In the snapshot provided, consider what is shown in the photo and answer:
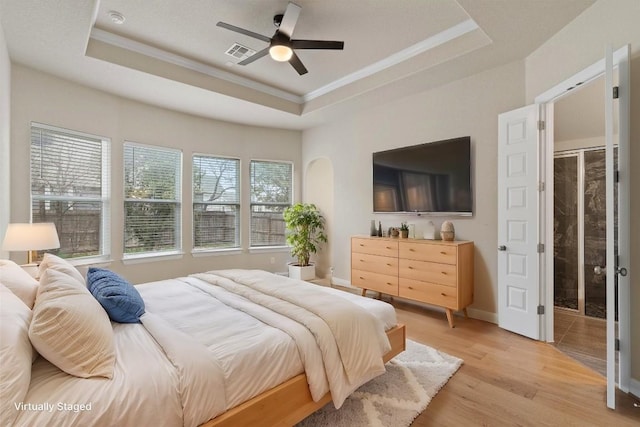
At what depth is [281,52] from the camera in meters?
2.68

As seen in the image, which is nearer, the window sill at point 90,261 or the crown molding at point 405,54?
the crown molding at point 405,54

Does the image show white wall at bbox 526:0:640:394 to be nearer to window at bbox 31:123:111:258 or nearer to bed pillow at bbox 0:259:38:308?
Result: bed pillow at bbox 0:259:38:308

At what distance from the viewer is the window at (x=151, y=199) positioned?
167 inches

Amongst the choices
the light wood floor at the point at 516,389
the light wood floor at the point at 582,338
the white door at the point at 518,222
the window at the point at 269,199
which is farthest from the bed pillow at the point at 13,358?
the window at the point at 269,199

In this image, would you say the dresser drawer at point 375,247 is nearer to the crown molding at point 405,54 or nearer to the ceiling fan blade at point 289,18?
the crown molding at point 405,54

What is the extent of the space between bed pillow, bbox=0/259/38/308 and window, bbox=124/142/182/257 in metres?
2.54

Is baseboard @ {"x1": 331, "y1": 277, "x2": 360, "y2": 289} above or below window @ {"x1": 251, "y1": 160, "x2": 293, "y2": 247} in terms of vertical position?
below

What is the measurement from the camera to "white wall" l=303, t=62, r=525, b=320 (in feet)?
11.2

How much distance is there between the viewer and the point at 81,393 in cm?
115

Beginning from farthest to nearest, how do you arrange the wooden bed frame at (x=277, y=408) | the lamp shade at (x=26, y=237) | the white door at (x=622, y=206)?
the lamp shade at (x=26, y=237)
the white door at (x=622, y=206)
the wooden bed frame at (x=277, y=408)

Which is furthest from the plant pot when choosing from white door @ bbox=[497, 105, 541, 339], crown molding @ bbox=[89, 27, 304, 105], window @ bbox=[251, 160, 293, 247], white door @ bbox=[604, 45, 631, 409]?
white door @ bbox=[604, 45, 631, 409]

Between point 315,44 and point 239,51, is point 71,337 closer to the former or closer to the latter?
point 315,44

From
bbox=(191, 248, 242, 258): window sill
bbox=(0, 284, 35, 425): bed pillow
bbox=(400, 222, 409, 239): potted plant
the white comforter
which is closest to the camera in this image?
bbox=(0, 284, 35, 425): bed pillow

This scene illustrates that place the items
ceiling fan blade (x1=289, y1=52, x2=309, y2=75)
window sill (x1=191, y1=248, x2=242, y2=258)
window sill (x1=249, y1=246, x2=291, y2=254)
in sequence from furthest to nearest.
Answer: window sill (x1=249, y1=246, x2=291, y2=254) → window sill (x1=191, y1=248, x2=242, y2=258) → ceiling fan blade (x1=289, y1=52, x2=309, y2=75)
